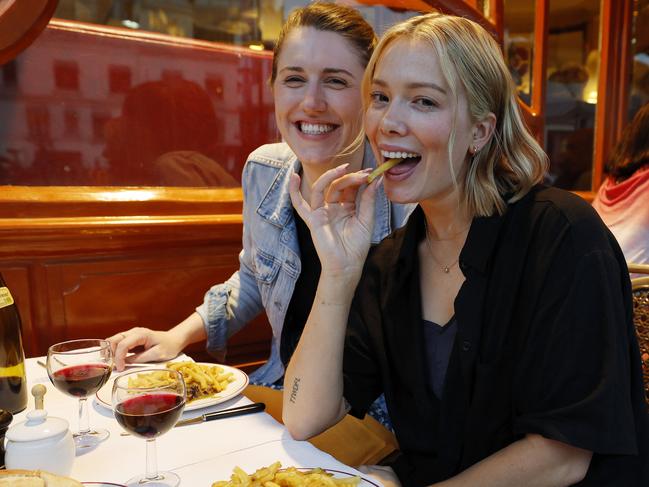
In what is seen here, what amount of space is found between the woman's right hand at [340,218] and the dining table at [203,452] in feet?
1.24

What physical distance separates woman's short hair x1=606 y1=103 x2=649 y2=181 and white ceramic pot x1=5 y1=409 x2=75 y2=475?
268 cm

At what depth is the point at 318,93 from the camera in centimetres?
163

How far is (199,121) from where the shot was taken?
2635 millimetres

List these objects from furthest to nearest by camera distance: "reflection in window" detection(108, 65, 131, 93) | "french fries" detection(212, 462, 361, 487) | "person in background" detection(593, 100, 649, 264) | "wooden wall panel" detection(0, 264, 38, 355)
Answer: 1. "person in background" detection(593, 100, 649, 264)
2. "reflection in window" detection(108, 65, 131, 93)
3. "wooden wall panel" detection(0, 264, 38, 355)
4. "french fries" detection(212, 462, 361, 487)

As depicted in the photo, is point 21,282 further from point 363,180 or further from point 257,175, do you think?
point 363,180

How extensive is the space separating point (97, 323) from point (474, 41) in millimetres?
1582

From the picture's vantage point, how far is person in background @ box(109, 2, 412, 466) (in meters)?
1.61

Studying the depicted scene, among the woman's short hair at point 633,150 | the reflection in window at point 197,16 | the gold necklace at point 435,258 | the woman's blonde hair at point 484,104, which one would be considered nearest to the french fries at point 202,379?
the gold necklace at point 435,258

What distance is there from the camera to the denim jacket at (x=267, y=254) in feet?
5.71

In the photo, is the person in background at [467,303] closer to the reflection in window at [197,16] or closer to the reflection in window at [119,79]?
the reflection in window at [119,79]

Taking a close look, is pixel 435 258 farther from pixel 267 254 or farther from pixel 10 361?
pixel 10 361

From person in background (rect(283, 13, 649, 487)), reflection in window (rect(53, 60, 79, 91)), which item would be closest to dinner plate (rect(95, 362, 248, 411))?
person in background (rect(283, 13, 649, 487))

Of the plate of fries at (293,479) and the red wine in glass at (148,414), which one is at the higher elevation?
the red wine in glass at (148,414)

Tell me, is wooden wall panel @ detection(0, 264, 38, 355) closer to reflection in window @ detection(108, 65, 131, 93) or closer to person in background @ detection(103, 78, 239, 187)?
person in background @ detection(103, 78, 239, 187)
